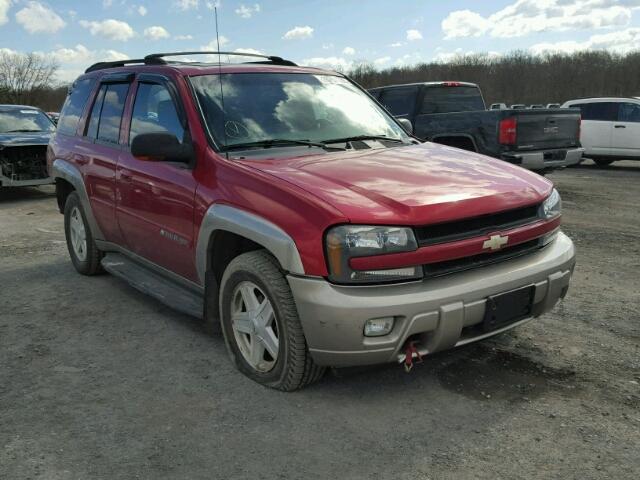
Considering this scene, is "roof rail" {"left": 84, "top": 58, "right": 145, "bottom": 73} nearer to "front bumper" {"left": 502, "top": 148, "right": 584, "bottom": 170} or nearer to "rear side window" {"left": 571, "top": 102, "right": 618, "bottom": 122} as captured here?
"front bumper" {"left": 502, "top": 148, "right": 584, "bottom": 170}

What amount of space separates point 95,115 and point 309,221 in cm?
320

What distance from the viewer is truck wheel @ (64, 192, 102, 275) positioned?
5.64m

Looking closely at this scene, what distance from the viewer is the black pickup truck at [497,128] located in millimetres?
9156

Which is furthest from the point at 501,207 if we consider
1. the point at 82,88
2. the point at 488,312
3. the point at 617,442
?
the point at 82,88

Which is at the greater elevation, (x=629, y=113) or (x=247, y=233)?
(x=629, y=113)

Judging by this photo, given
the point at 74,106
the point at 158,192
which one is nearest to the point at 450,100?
the point at 74,106

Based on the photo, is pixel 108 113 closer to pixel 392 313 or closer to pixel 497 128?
pixel 392 313

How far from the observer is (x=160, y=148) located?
364 cm

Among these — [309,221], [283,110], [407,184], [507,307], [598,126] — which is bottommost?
[507,307]

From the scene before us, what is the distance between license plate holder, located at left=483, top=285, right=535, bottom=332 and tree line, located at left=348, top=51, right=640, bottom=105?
5793cm

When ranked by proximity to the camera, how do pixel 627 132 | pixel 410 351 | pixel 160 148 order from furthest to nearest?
1. pixel 627 132
2. pixel 160 148
3. pixel 410 351

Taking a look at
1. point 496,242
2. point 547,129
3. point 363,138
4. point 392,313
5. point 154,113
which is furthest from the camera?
point 547,129

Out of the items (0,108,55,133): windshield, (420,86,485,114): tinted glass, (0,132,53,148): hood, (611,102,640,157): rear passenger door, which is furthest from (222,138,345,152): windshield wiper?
(611,102,640,157): rear passenger door

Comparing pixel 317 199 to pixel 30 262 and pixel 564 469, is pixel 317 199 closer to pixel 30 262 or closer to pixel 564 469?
pixel 564 469
